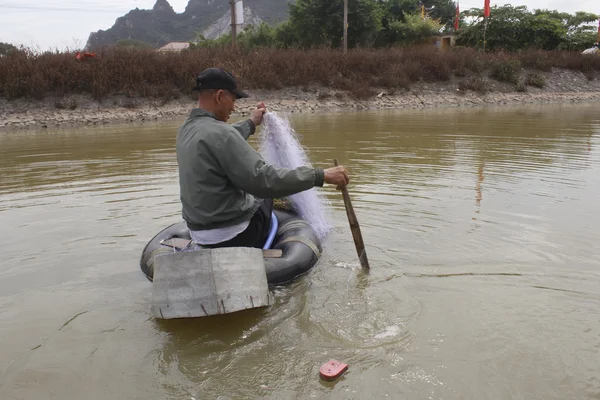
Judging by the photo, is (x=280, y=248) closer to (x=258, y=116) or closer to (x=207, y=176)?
(x=207, y=176)

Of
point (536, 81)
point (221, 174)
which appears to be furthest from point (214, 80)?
point (536, 81)

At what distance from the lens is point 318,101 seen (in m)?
23.0

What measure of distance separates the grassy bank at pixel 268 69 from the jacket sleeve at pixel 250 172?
1830 cm

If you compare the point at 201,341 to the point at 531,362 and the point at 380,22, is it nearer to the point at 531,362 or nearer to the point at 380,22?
the point at 531,362

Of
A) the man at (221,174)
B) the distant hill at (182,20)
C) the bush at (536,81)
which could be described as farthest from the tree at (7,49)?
the distant hill at (182,20)

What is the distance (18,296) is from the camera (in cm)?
412

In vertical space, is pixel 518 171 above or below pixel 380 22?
below

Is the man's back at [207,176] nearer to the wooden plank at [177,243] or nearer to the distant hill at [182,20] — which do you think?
the wooden plank at [177,243]

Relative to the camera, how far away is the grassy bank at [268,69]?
20.0 m

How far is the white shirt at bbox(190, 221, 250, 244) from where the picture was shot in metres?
3.97

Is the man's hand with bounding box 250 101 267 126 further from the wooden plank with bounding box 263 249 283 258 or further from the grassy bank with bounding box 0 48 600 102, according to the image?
the grassy bank with bounding box 0 48 600 102

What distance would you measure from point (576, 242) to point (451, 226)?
3.99ft

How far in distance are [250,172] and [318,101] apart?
19911mm

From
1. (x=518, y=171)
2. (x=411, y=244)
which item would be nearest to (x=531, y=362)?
(x=411, y=244)
